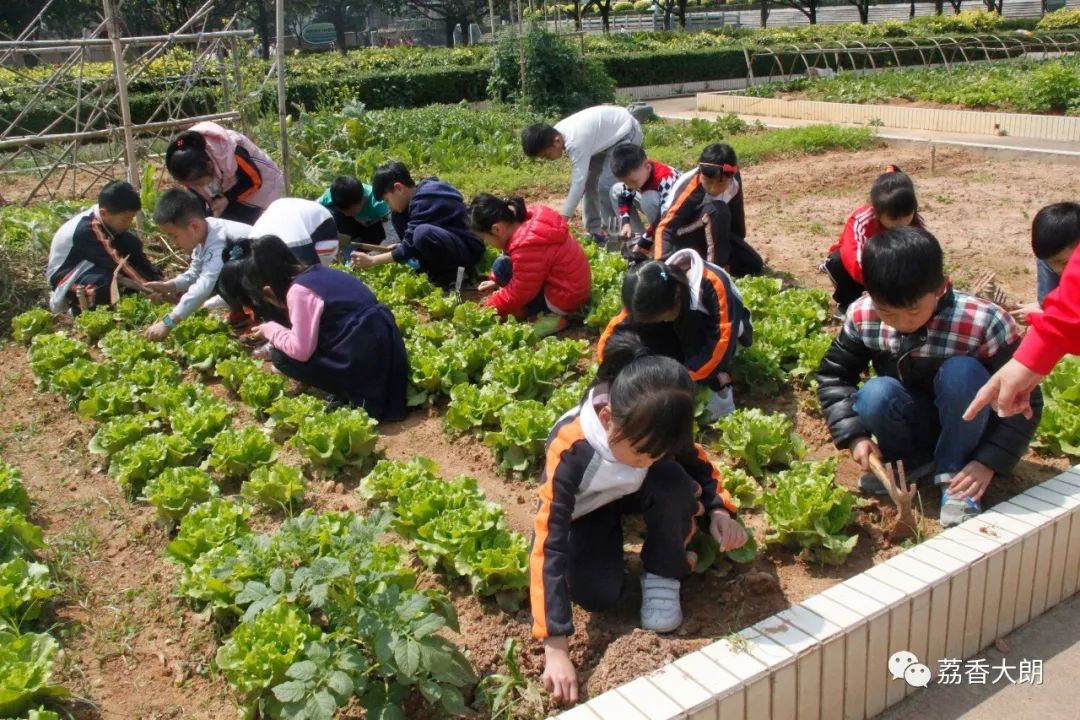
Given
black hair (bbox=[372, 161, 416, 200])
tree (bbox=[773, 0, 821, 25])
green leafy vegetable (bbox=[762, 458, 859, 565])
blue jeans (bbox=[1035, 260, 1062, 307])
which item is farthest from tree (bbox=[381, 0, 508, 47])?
green leafy vegetable (bbox=[762, 458, 859, 565])

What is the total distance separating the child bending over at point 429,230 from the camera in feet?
22.7

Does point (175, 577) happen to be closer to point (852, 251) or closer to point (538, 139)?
A: point (852, 251)

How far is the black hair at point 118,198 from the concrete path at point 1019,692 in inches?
226

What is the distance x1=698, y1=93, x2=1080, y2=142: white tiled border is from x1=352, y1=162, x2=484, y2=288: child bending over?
1016 centimetres

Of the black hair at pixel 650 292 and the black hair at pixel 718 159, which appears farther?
the black hair at pixel 718 159

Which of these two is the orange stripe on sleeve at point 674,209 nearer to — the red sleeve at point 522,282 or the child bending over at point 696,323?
the red sleeve at point 522,282

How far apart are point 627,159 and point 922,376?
3792 millimetres

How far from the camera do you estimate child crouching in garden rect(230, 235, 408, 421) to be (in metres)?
4.99

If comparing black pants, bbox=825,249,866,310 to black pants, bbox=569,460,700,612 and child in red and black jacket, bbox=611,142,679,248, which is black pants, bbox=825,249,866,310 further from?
black pants, bbox=569,460,700,612

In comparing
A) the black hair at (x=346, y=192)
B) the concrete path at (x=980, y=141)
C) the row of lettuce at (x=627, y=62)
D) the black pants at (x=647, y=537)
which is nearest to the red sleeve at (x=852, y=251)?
the black pants at (x=647, y=537)

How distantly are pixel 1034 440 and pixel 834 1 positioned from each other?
59.6 metres

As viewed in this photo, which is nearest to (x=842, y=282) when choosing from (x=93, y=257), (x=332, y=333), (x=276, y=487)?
(x=332, y=333)

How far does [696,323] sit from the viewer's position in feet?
15.2

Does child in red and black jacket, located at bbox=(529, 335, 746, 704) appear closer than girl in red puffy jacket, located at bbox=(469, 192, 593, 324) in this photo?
Yes
